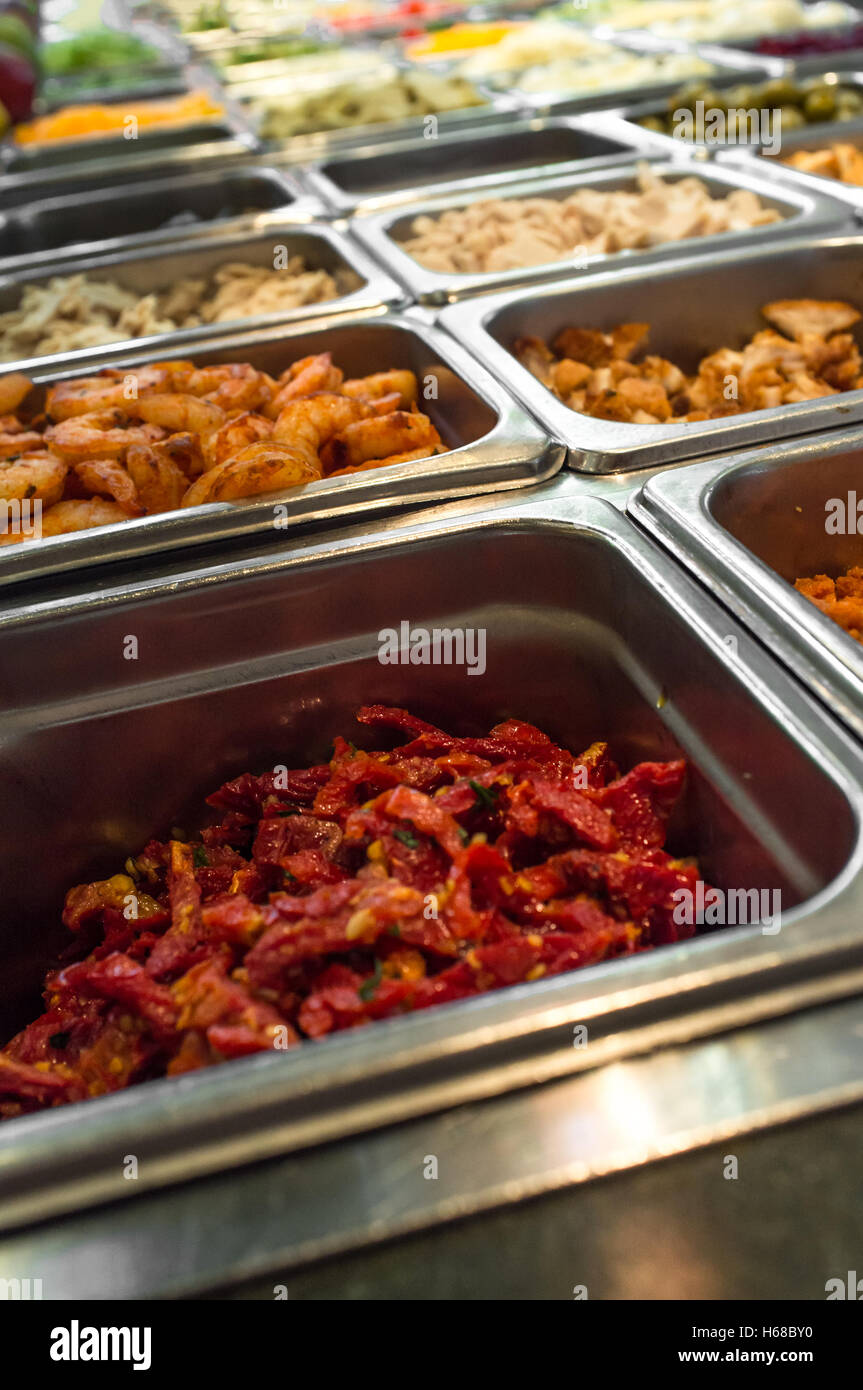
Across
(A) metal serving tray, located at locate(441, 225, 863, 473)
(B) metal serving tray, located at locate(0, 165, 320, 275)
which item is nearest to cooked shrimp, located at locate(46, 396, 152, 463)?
(A) metal serving tray, located at locate(441, 225, 863, 473)

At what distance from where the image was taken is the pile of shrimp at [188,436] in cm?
179

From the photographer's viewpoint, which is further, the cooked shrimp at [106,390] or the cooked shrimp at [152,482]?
the cooked shrimp at [106,390]

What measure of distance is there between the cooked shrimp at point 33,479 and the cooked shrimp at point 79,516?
3 cm

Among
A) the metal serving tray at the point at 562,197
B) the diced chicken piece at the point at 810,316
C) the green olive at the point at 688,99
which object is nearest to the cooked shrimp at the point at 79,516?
the metal serving tray at the point at 562,197

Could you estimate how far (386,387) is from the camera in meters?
2.18

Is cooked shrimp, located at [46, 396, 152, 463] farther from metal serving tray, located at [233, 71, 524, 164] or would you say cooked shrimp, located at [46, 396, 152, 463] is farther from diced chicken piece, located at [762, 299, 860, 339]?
metal serving tray, located at [233, 71, 524, 164]

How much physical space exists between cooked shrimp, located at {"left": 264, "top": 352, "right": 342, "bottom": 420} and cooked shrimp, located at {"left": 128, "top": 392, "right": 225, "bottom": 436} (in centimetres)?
14

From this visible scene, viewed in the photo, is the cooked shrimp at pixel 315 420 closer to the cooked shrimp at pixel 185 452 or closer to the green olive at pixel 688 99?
the cooked shrimp at pixel 185 452

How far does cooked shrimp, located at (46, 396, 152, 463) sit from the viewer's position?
1.91 metres

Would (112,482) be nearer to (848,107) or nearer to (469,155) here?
(469,155)

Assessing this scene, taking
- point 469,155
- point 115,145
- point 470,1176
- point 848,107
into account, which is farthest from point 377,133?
point 470,1176

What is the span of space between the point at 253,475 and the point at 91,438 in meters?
0.38
